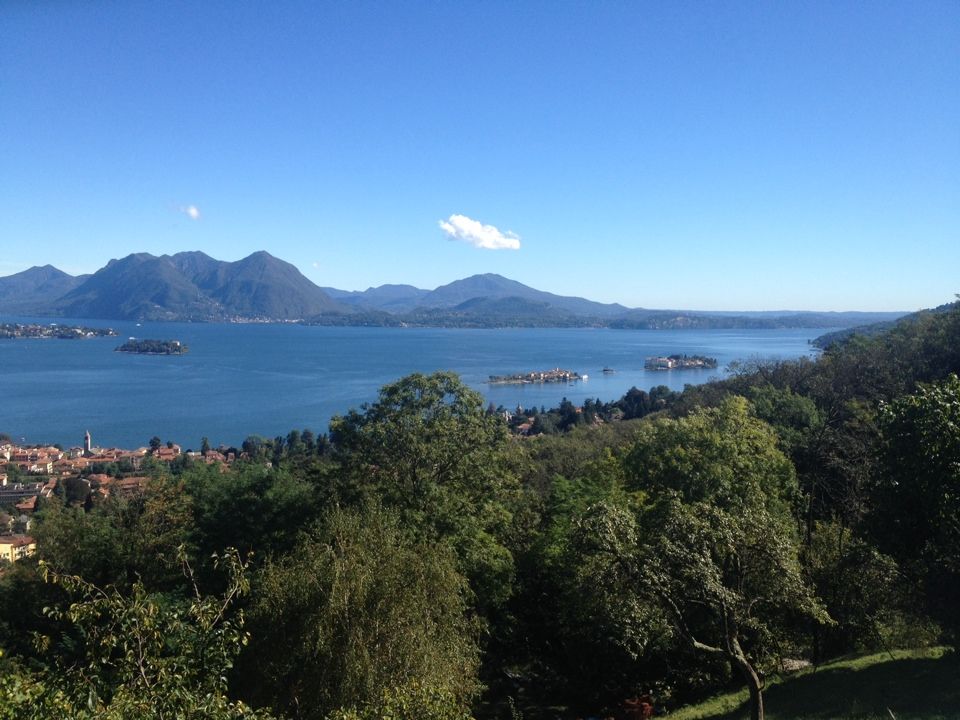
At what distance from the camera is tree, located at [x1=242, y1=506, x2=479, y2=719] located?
18.3 ft

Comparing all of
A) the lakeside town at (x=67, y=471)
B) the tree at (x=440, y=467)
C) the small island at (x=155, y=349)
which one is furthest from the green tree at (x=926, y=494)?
the small island at (x=155, y=349)

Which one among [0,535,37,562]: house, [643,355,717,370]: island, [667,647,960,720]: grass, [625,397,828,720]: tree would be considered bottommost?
[0,535,37,562]: house

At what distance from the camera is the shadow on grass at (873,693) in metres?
5.93

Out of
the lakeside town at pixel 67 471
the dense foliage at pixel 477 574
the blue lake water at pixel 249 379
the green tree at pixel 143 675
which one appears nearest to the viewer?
the green tree at pixel 143 675

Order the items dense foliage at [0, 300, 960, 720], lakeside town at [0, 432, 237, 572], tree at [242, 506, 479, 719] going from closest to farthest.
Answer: dense foliage at [0, 300, 960, 720], tree at [242, 506, 479, 719], lakeside town at [0, 432, 237, 572]

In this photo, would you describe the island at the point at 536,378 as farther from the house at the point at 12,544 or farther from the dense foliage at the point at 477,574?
the dense foliage at the point at 477,574

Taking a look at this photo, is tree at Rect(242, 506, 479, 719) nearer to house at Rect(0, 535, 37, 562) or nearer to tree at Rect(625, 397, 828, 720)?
tree at Rect(625, 397, 828, 720)

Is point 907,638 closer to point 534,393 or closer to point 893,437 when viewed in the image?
point 893,437

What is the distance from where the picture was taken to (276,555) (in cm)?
1023

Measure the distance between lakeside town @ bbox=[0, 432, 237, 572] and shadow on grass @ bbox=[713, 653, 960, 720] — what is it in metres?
19.2

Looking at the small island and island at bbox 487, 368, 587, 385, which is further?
the small island

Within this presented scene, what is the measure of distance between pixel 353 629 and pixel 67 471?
34033 mm

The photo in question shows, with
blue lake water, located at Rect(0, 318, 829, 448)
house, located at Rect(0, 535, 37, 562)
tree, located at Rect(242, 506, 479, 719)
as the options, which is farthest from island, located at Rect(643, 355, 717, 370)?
tree, located at Rect(242, 506, 479, 719)

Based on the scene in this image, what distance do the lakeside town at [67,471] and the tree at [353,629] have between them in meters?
17.0
